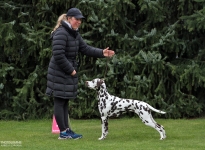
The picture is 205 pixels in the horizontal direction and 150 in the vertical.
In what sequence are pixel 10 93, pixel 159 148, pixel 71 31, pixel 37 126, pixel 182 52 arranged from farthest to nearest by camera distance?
pixel 10 93
pixel 182 52
pixel 37 126
pixel 71 31
pixel 159 148

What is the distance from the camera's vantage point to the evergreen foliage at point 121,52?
11.9 metres

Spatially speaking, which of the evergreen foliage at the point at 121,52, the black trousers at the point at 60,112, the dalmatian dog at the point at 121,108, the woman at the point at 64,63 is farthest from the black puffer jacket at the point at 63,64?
the evergreen foliage at the point at 121,52

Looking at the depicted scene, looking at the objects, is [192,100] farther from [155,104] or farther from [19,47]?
[19,47]

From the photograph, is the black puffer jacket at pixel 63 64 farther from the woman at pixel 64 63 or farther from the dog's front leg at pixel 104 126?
the dog's front leg at pixel 104 126

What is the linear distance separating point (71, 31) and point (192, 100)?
4.33 m

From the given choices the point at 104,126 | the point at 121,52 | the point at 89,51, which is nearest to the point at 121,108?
the point at 104,126

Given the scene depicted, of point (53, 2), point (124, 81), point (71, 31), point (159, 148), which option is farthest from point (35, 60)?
point (159, 148)

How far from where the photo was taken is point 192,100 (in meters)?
12.2

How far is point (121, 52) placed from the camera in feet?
40.3

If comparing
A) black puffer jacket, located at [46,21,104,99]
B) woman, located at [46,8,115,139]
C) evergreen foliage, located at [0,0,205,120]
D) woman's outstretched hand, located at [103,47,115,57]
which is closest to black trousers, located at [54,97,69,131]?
woman, located at [46,8,115,139]

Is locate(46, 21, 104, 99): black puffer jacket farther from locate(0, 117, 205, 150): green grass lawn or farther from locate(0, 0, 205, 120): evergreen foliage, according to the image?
locate(0, 0, 205, 120): evergreen foliage

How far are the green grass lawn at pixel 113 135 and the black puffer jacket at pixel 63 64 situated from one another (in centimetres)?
82

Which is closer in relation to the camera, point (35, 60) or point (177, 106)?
point (177, 106)

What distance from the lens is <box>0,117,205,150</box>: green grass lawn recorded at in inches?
324
